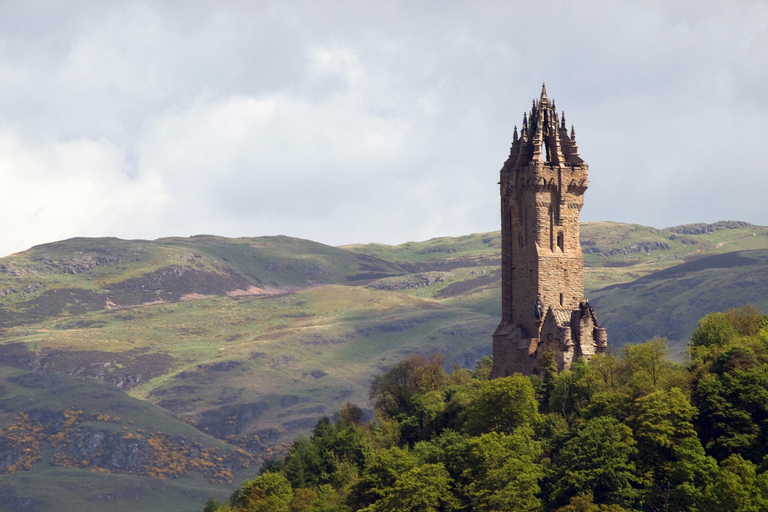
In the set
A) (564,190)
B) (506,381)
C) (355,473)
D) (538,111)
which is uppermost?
(538,111)

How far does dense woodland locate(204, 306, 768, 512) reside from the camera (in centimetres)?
10006

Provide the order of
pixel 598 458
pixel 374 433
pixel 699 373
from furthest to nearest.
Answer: pixel 374 433
pixel 699 373
pixel 598 458

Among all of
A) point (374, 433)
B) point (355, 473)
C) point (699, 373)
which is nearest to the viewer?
point (699, 373)

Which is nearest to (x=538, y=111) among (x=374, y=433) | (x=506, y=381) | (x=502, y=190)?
(x=502, y=190)

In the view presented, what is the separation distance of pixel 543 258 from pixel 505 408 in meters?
17.7

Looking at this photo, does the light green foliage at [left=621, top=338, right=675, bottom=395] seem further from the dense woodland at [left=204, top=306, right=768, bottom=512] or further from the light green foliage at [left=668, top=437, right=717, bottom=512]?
the light green foliage at [left=668, top=437, right=717, bottom=512]

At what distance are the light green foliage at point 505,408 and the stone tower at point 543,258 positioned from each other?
8.09m

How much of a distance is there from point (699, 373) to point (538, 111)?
35.5 metres

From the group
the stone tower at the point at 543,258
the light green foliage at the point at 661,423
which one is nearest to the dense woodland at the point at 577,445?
the light green foliage at the point at 661,423

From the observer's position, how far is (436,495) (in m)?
106

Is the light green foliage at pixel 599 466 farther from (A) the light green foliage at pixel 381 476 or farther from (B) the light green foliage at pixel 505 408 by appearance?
(A) the light green foliage at pixel 381 476

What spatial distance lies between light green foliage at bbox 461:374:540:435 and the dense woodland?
0.37 feet

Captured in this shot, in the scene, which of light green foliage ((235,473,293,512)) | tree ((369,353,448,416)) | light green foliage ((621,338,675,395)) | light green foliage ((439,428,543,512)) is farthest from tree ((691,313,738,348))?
light green foliage ((235,473,293,512))

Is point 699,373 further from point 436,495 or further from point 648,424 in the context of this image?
point 436,495
